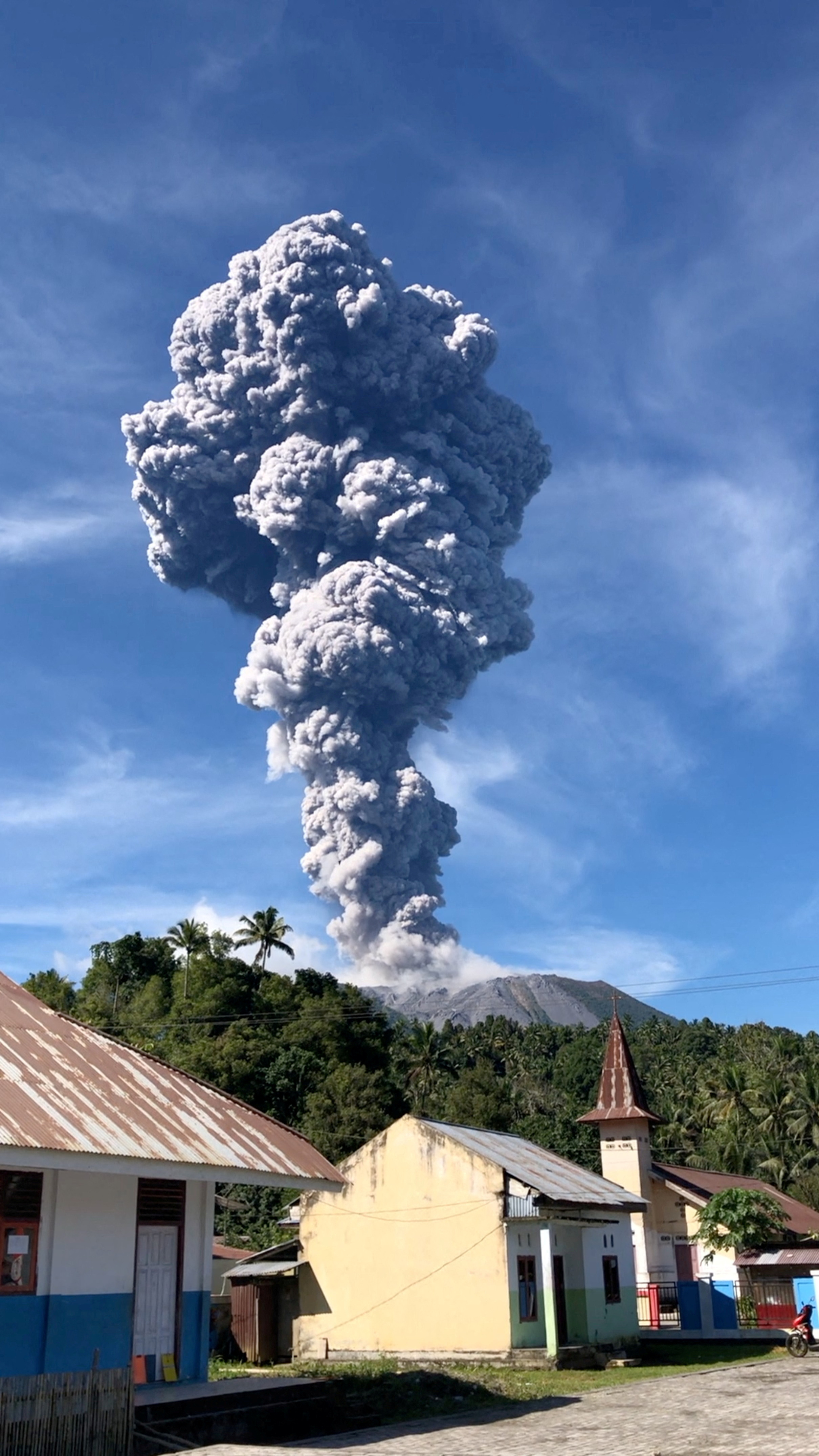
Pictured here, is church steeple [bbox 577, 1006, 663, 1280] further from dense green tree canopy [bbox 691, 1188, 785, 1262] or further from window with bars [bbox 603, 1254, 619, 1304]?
window with bars [bbox 603, 1254, 619, 1304]

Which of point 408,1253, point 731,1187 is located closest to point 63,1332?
point 408,1253

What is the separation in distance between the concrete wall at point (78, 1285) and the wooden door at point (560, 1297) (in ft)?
44.8

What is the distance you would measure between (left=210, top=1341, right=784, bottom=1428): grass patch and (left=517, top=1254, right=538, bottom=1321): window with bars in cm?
130

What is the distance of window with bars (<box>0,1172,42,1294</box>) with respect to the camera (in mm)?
14648

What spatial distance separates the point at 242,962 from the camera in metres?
77.2

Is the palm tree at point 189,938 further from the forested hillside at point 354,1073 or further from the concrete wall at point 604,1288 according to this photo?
the concrete wall at point 604,1288

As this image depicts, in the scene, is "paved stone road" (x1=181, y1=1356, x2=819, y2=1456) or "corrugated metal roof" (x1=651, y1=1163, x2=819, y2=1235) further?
"corrugated metal roof" (x1=651, y1=1163, x2=819, y2=1235)

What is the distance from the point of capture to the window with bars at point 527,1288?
2628 cm

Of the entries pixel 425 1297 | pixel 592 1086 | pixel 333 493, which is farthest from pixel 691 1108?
pixel 333 493

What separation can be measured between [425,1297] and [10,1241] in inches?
587

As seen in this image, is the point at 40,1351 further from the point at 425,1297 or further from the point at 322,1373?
the point at 425,1297

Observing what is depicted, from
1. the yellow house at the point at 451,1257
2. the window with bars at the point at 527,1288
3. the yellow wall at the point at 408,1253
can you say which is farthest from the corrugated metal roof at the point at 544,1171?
the window with bars at the point at 527,1288

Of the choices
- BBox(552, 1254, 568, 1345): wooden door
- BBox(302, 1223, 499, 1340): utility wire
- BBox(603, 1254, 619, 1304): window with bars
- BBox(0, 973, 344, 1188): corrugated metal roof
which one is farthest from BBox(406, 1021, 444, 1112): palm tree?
BBox(0, 973, 344, 1188): corrugated metal roof

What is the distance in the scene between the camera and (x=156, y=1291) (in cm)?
1717
